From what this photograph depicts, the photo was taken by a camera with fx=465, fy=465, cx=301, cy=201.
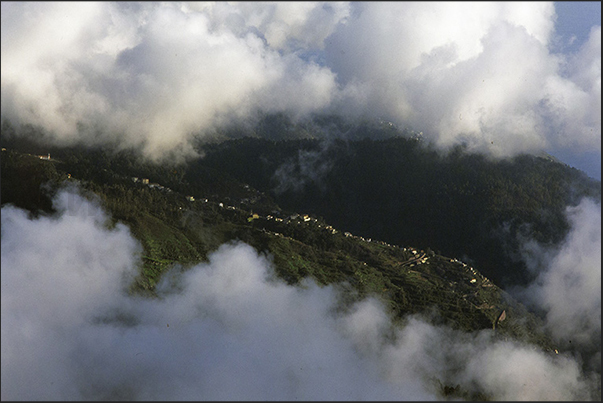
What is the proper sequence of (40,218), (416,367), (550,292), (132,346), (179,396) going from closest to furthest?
(179,396), (132,346), (40,218), (416,367), (550,292)

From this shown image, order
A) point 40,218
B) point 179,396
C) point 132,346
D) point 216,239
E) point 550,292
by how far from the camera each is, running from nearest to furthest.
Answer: point 179,396 → point 132,346 → point 40,218 → point 216,239 → point 550,292

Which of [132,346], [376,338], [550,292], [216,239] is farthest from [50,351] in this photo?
[550,292]

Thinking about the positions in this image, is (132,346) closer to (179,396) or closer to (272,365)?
(179,396)

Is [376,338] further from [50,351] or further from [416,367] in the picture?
[50,351]

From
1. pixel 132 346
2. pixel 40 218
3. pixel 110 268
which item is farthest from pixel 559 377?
pixel 40 218

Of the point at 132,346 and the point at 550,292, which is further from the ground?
the point at 550,292

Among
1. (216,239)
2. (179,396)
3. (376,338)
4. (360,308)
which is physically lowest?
(179,396)

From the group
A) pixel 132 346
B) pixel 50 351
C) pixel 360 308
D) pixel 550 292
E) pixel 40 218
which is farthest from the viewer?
pixel 550 292

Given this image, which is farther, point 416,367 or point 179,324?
point 416,367

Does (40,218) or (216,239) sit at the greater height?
(216,239)
